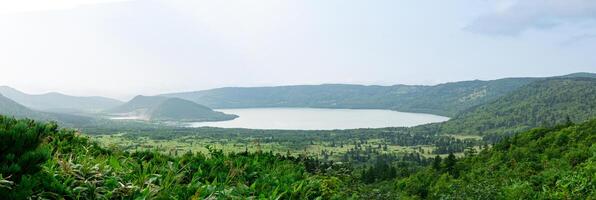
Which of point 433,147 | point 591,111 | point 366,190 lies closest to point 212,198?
point 366,190

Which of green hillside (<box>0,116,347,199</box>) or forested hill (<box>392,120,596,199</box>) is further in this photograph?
forested hill (<box>392,120,596,199</box>)

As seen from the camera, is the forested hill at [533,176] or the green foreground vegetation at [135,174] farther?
the forested hill at [533,176]

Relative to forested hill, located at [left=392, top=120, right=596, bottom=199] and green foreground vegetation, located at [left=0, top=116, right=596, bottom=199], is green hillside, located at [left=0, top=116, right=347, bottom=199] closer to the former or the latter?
green foreground vegetation, located at [left=0, top=116, right=596, bottom=199]

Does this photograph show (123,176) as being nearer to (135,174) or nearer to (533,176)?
(135,174)

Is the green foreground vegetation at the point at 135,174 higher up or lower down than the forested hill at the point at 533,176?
higher up

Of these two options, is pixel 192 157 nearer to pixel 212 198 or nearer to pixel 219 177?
pixel 219 177

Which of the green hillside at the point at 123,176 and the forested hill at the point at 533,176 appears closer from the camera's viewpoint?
the green hillside at the point at 123,176

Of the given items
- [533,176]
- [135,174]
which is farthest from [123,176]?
[533,176]

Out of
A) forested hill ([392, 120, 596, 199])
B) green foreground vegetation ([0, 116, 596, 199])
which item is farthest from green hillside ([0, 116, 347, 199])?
forested hill ([392, 120, 596, 199])

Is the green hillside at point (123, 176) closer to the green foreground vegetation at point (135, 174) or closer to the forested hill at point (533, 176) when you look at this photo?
the green foreground vegetation at point (135, 174)

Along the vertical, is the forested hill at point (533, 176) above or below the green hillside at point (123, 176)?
below

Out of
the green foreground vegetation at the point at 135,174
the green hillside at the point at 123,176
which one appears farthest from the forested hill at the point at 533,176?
the green hillside at the point at 123,176

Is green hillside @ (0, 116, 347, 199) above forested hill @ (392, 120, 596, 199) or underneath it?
above

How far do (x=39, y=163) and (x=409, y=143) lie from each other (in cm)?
20175
